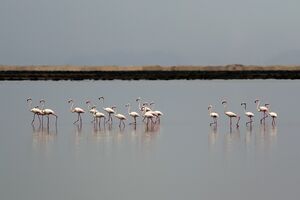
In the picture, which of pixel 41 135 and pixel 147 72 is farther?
pixel 147 72

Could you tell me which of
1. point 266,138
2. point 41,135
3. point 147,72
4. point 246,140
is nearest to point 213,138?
point 246,140

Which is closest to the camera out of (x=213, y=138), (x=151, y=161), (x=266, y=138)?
(x=151, y=161)

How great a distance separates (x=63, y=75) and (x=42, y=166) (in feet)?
189

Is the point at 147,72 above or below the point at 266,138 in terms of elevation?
above

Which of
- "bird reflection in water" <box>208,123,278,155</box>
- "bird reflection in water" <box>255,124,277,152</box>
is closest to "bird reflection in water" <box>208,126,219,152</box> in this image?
"bird reflection in water" <box>208,123,278,155</box>

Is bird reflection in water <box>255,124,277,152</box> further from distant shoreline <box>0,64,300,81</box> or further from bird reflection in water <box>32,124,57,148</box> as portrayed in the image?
distant shoreline <box>0,64,300,81</box>

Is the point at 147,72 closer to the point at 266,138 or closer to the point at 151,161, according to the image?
the point at 266,138

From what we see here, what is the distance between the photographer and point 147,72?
74.6 m

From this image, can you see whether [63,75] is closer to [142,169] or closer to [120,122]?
[120,122]

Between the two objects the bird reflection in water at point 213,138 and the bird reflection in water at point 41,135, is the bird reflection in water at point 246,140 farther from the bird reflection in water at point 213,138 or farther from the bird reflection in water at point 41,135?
the bird reflection in water at point 41,135

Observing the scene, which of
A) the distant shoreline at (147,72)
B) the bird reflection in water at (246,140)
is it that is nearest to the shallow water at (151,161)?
the bird reflection in water at (246,140)

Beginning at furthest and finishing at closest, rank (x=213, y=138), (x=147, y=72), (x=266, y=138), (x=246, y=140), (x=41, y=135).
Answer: (x=147, y=72) < (x=41, y=135) < (x=266, y=138) < (x=213, y=138) < (x=246, y=140)

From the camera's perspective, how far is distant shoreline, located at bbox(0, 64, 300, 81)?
7148 cm

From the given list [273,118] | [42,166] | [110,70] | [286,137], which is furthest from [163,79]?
[42,166]
